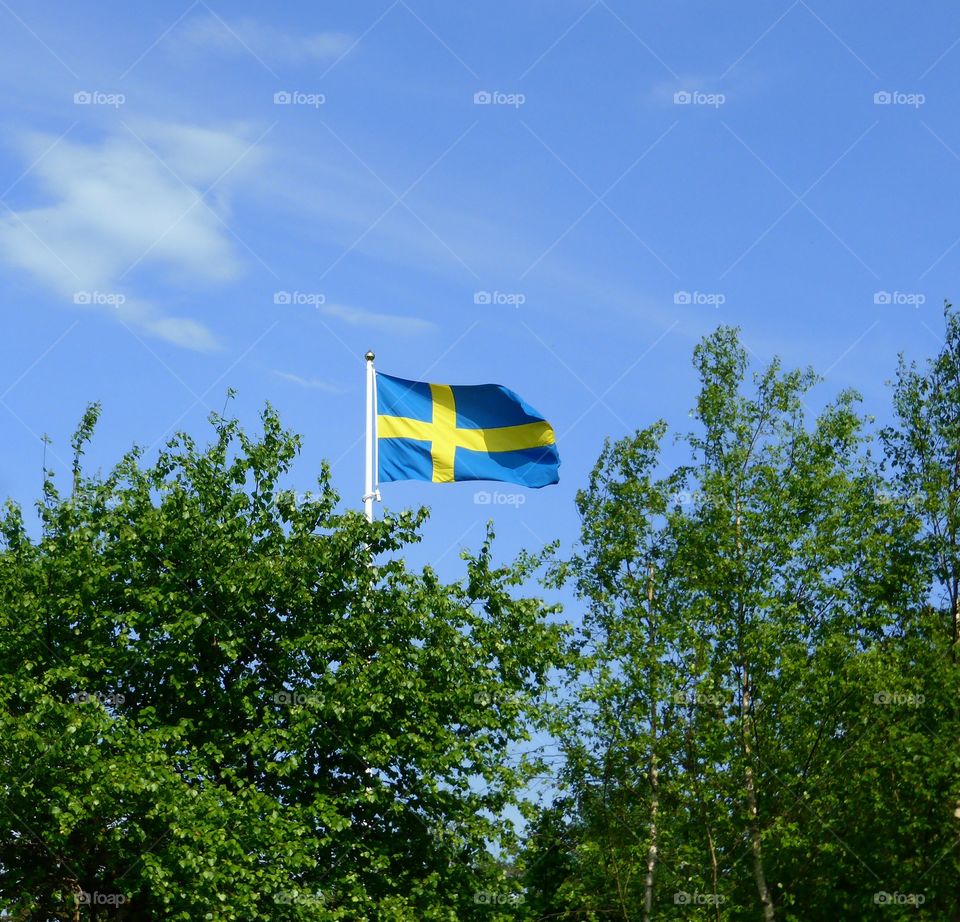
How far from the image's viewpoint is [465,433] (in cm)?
2717

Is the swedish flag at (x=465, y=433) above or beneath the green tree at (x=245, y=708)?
above

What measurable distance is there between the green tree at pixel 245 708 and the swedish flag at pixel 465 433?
2.17m

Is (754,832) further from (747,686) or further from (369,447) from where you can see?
(369,447)

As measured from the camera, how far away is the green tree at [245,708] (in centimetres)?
2064

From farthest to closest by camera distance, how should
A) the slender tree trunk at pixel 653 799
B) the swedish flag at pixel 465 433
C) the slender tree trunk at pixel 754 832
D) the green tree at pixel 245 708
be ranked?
the slender tree trunk at pixel 653 799 → the slender tree trunk at pixel 754 832 → the swedish flag at pixel 465 433 → the green tree at pixel 245 708

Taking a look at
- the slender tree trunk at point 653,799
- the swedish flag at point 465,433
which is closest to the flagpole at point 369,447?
the swedish flag at point 465,433

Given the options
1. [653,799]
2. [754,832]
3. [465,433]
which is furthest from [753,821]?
[465,433]

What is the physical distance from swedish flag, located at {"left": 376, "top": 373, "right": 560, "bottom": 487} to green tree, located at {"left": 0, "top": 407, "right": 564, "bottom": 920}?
217 centimetres

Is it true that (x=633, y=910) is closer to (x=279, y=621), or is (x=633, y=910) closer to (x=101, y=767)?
(x=279, y=621)

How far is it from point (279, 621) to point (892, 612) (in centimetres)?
1737

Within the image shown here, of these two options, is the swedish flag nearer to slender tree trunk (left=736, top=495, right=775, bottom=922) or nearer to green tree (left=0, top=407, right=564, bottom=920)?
green tree (left=0, top=407, right=564, bottom=920)

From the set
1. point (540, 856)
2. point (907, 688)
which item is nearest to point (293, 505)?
point (540, 856)

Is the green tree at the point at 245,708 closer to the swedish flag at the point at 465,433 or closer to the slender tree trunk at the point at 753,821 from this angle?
the swedish flag at the point at 465,433

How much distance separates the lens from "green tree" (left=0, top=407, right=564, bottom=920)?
67.7 feet
